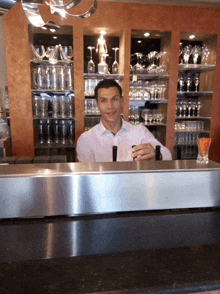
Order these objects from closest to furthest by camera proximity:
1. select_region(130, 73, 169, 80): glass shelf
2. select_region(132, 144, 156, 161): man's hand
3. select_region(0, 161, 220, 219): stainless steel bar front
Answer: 1. select_region(0, 161, 220, 219): stainless steel bar front
2. select_region(132, 144, 156, 161): man's hand
3. select_region(130, 73, 169, 80): glass shelf

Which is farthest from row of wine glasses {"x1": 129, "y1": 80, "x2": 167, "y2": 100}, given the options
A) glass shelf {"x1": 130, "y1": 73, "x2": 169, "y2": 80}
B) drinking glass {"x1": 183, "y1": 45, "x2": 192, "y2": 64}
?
drinking glass {"x1": 183, "y1": 45, "x2": 192, "y2": 64}

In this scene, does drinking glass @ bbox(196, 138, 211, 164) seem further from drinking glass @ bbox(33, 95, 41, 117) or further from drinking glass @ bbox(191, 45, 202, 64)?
drinking glass @ bbox(191, 45, 202, 64)

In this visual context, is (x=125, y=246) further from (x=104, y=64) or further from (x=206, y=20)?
(x=206, y=20)

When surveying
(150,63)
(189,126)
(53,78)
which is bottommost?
(189,126)

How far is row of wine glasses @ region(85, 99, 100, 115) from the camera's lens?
2.86 metres

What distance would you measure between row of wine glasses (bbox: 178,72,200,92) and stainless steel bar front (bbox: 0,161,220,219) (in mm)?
2411

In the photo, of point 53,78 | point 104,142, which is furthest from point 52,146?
point 104,142

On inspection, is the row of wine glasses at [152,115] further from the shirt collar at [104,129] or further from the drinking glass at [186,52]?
the shirt collar at [104,129]

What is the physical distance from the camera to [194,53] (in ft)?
9.84

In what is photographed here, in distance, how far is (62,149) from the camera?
3076mm

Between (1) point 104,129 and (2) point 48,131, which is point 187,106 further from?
(2) point 48,131

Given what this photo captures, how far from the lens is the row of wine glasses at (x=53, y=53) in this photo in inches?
105

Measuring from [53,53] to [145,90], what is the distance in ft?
4.05

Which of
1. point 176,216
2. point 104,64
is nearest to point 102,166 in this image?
point 176,216
